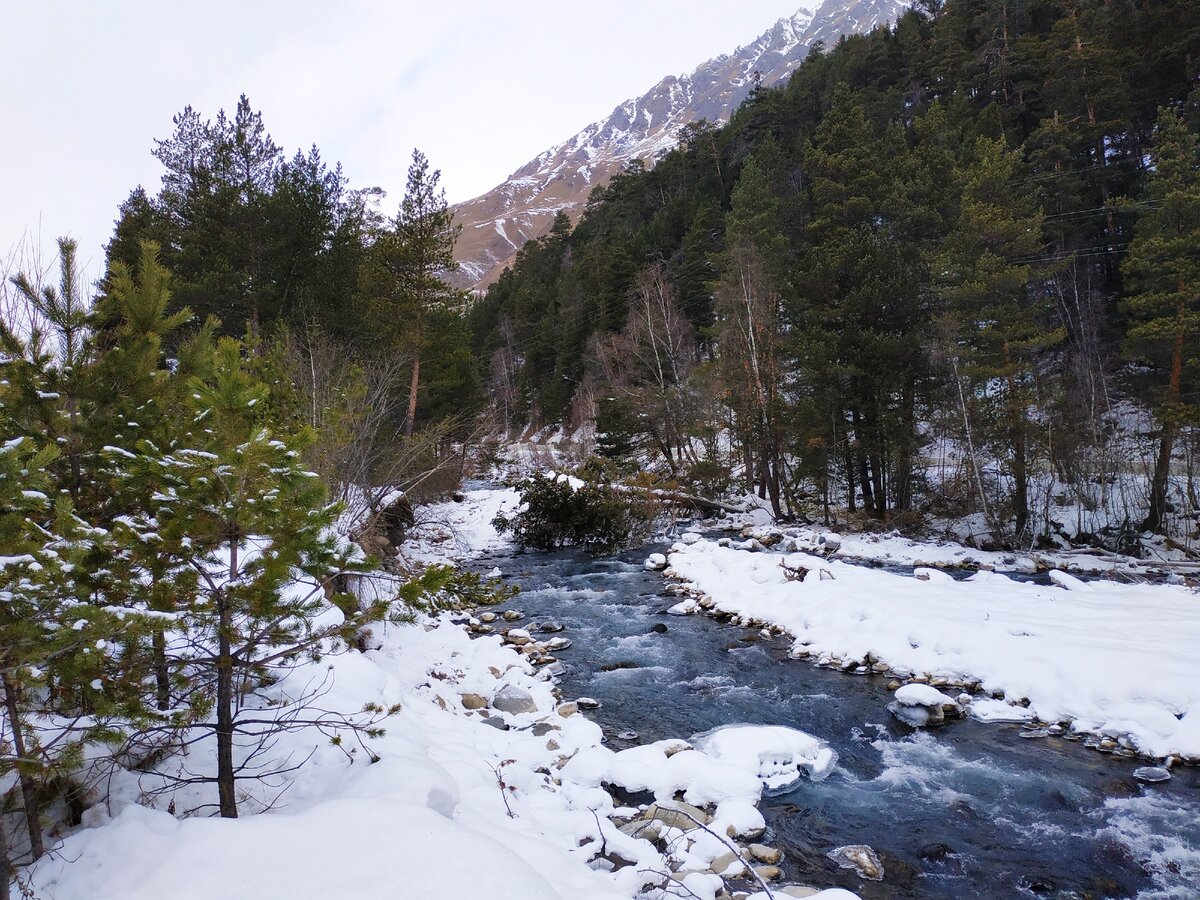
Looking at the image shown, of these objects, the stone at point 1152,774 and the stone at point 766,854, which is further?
the stone at point 1152,774

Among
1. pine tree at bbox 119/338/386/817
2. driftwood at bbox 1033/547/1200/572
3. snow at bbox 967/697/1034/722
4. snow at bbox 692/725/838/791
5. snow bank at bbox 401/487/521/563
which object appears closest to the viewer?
pine tree at bbox 119/338/386/817

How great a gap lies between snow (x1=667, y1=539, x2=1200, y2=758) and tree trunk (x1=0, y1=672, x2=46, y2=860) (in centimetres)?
835

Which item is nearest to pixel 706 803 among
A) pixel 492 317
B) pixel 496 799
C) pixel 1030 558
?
pixel 496 799

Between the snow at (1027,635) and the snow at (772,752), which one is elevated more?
the snow at (772,752)

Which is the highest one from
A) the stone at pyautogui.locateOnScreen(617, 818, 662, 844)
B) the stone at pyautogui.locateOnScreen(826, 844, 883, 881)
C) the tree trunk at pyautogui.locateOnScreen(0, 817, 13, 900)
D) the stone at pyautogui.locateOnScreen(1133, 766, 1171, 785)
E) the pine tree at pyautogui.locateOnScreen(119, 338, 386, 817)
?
the pine tree at pyautogui.locateOnScreen(119, 338, 386, 817)

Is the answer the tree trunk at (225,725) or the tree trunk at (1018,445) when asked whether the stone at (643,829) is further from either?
the tree trunk at (1018,445)

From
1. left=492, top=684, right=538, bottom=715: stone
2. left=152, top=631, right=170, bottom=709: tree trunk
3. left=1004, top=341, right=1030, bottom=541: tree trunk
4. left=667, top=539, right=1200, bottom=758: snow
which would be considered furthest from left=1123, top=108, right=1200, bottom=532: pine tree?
left=152, top=631, right=170, bottom=709: tree trunk

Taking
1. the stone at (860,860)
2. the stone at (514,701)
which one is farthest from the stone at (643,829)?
the stone at (514,701)

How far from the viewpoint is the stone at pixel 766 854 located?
474 cm

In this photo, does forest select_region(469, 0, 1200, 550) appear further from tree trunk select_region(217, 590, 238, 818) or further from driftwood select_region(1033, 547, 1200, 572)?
tree trunk select_region(217, 590, 238, 818)

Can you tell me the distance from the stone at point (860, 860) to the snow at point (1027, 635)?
3219 mm

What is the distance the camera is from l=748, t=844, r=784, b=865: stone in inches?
187

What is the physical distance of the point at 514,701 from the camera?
739 centimetres

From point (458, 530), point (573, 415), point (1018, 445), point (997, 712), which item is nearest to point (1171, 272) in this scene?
point (1018, 445)
